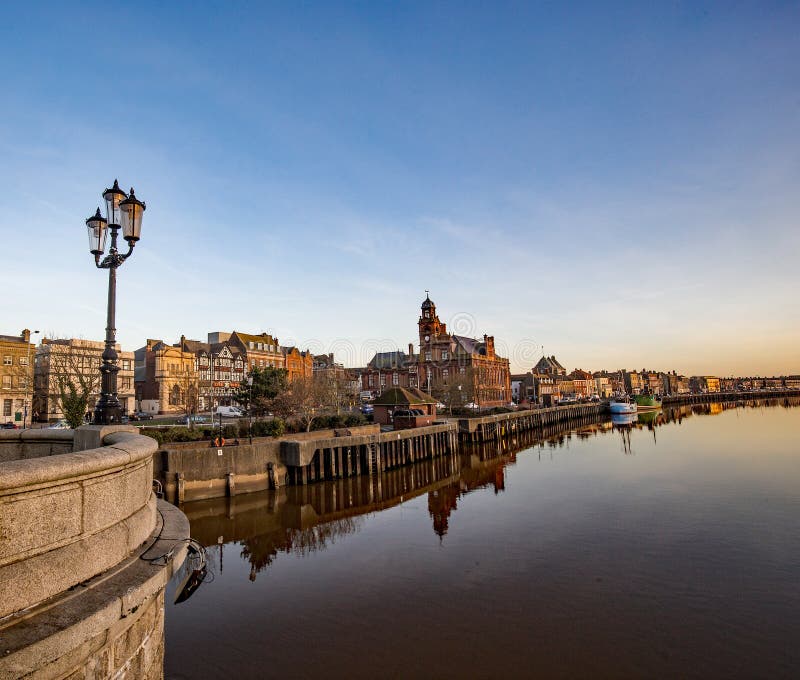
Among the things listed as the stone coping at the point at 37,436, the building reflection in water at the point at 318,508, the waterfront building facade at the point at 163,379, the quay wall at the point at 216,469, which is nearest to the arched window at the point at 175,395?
the waterfront building facade at the point at 163,379

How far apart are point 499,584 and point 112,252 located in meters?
14.0

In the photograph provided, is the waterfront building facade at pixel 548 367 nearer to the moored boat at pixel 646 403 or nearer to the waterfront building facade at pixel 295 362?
the moored boat at pixel 646 403

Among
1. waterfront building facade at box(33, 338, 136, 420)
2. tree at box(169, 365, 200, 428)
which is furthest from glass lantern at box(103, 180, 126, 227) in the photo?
tree at box(169, 365, 200, 428)

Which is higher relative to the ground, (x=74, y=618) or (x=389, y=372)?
(x=389, y=372)

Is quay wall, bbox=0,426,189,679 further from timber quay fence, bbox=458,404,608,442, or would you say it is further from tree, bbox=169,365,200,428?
tree, bbox=169,365,200,428

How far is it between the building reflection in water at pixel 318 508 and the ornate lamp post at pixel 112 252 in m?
9.07

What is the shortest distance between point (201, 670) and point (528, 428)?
67917 mm

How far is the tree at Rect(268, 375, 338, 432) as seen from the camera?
47.1m

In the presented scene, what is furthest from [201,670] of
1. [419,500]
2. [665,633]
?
[419,500]

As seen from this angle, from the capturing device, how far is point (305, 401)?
51.9 meters

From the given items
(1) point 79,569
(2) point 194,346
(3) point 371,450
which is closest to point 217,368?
(2) point 194,346

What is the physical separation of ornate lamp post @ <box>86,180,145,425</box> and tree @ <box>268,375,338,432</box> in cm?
2842

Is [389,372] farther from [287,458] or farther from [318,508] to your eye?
[318,508]

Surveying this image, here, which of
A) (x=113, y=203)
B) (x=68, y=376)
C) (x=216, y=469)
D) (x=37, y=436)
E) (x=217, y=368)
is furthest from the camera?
(x=217, y=368)
